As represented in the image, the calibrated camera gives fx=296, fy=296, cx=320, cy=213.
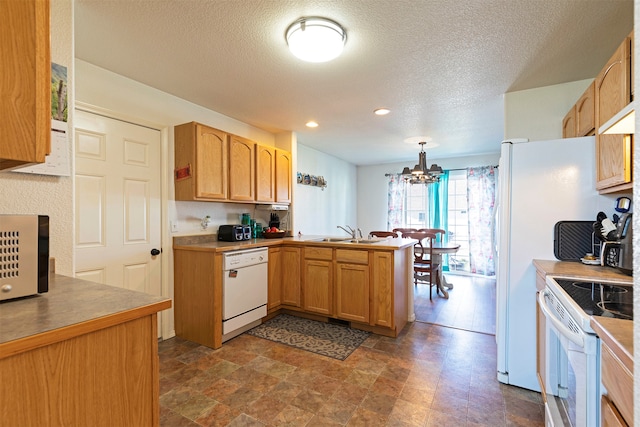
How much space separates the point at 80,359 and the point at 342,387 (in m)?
1.68

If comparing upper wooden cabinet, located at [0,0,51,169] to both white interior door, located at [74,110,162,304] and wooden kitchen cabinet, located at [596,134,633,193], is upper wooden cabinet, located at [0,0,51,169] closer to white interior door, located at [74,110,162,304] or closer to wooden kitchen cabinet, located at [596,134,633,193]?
white interior door, located at [74,110,162,304]

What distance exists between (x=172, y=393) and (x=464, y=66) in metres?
3.11

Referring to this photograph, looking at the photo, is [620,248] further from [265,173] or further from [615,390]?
[265,173]

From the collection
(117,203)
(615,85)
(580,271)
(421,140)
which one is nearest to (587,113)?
(615,85)

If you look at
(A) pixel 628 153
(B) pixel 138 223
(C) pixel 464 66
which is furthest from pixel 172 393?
(C) pixel 464 66

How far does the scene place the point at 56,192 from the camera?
58.1 inches

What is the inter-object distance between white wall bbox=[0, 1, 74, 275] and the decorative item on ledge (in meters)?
3.31

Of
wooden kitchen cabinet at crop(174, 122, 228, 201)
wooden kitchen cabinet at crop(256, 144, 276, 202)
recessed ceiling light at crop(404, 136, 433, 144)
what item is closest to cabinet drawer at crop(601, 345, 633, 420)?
wooden kitchen cabinet at crop(174, 122, 228, 201)

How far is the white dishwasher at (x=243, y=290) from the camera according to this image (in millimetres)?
2682

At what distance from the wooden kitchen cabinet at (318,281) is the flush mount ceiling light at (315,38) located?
1.89 meters

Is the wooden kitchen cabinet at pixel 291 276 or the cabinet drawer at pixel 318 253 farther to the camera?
the wooden kitchen cabinet at pixel 291 276

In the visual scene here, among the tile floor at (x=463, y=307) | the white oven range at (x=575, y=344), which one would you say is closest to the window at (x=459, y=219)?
the tile floor at (x=463, y=307)

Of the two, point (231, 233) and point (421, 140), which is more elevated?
point (421, 140)

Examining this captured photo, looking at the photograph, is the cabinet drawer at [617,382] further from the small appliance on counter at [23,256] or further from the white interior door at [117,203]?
the white interior door at [117,203]
